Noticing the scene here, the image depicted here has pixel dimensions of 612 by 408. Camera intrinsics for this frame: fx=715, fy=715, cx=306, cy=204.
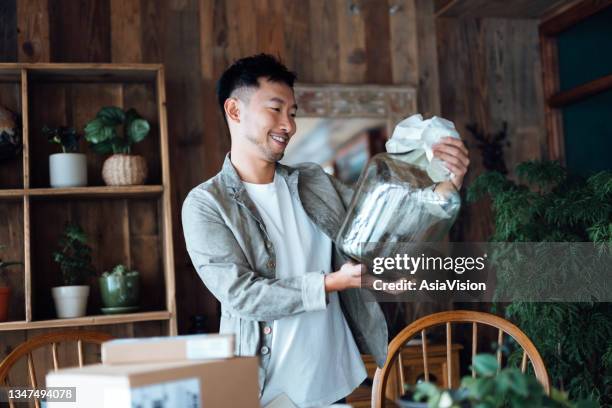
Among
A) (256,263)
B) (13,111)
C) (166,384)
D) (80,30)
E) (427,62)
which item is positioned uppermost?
(80,30)

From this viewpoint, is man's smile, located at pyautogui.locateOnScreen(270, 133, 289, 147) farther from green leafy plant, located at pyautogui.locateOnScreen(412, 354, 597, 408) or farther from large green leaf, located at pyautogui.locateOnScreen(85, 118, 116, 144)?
large green leaf, located at pyautogui.locateOnScreen(85, 118, 116, 144)

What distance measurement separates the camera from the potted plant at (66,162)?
280cm

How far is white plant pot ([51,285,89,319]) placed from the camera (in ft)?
9.00

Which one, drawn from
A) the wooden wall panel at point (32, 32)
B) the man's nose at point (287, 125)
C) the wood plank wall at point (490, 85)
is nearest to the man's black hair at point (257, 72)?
the man's nose at point (287, 125)

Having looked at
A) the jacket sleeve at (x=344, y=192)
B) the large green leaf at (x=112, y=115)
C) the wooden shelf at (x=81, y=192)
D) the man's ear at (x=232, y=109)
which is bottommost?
the jacket sleeve at (x=344, y=192)

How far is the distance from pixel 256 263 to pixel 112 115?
141 cm

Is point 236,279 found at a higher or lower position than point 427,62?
lower

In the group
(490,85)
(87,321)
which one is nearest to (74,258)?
(87,321)

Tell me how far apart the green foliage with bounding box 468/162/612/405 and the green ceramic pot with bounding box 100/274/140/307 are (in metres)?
1.45

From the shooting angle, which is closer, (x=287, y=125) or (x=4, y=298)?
(x=287, y=125)

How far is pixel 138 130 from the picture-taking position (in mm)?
2887

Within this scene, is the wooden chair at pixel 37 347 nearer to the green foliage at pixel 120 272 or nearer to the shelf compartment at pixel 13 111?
the green foliage at pixel 120 272

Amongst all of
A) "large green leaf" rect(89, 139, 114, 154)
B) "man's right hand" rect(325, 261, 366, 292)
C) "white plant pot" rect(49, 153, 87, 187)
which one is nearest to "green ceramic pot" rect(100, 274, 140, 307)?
"white plant pot" rect(49, 153, 87, 187)

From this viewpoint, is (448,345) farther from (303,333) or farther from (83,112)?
(83,112)
